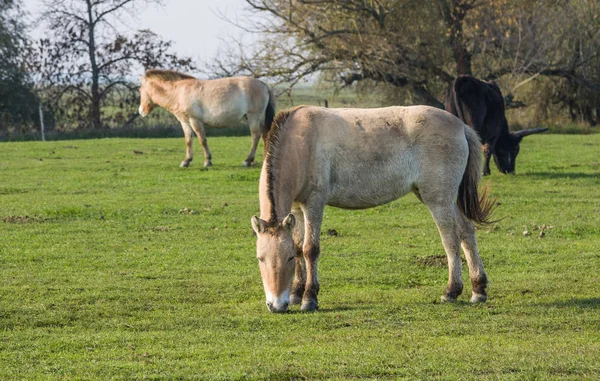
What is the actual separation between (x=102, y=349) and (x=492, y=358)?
2763mm

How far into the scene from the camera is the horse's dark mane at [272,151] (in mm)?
7531

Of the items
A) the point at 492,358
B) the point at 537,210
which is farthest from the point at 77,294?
the point at 537,210

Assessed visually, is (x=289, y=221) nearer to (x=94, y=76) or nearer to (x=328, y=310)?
(x=328, y=310)

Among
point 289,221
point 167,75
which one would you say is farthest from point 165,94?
point 289,221

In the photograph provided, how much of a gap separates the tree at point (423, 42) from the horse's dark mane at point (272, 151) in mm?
23154

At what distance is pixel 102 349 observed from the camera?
6.59 m

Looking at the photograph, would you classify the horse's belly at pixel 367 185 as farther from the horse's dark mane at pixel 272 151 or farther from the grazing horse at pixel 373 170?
the horse's dark mane at pixel 272 151

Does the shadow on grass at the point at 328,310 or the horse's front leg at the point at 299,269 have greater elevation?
the horse's front leg at the point at 299,269

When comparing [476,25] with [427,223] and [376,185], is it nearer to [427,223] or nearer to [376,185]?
[427,223]

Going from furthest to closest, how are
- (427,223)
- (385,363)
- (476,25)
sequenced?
(476,25) < (427,223) < (385,363)

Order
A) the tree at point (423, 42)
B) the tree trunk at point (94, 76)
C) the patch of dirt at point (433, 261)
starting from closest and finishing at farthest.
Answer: the patch of dirt at point (433, 261) < the tree at point (423, 42) < the tree trunk at point (94, 76)

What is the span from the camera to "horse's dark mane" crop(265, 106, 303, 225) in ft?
24.7

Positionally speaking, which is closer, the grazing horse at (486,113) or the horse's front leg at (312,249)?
the horse's front leg at (312,249)

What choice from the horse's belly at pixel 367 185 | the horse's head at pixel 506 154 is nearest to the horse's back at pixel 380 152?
the horse's belly at pixel 367 185
